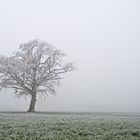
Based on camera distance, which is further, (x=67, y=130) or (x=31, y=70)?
(x=31, y=70)

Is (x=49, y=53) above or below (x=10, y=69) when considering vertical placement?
above

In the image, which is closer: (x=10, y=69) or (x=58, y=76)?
(x=10, y=69)

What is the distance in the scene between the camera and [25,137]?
418 inches

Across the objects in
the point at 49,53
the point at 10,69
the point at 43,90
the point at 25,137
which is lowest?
the point at 25,137

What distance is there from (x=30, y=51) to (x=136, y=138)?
39.3 m

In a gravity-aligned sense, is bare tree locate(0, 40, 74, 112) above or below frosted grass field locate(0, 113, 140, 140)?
above

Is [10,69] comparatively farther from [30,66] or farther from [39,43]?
[39,43]

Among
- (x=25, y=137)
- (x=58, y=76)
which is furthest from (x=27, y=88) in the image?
(x=25, y=137)

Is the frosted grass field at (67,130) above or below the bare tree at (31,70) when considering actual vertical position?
below

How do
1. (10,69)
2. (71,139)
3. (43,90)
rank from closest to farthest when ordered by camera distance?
1. (71,139)
2. (10,69)
3. (43,90)

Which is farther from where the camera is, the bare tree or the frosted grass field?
the bare tree

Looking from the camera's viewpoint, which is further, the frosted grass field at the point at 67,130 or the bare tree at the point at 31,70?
the bare tree at the point at 31,70

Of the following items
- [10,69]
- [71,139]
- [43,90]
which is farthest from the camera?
[43,90]

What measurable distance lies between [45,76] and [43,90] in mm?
2777
